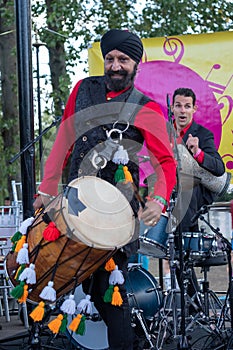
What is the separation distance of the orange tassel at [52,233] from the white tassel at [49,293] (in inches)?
8.7

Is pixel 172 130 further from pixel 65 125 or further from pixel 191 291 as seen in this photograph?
pixel 191 291

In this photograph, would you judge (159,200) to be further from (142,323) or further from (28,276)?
(142,323)

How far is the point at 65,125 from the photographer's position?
150 inches

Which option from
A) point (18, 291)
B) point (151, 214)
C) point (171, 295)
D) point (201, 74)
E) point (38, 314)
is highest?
point (201, 74)

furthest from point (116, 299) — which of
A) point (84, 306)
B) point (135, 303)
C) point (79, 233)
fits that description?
point (135, 303)

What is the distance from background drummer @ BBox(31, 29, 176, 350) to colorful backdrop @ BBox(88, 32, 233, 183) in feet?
11.0

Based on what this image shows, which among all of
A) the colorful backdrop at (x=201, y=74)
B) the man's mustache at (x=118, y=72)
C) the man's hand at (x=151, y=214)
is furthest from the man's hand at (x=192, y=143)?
the colorful backdrop at (x=201, y=74)

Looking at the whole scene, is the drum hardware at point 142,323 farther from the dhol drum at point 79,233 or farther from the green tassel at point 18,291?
the green tassel at point 18,291

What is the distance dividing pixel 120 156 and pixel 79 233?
457mm

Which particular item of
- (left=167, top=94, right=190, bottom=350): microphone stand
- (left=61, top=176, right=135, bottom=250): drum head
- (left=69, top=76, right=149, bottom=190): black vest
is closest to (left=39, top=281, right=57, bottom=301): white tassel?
(left=61, top=176, right=135, bottom=250): drum head

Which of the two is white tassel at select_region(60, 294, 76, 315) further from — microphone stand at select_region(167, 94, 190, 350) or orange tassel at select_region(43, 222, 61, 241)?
microphone stand at select_region(167, 94, 190, 350)

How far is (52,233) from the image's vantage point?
3496 mm

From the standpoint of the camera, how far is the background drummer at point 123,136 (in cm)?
362

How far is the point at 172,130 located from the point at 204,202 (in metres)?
1.30
